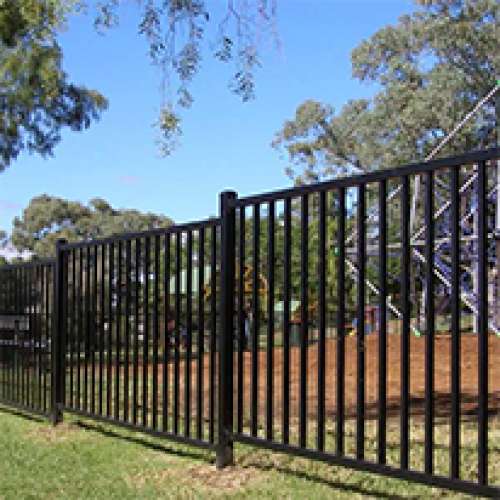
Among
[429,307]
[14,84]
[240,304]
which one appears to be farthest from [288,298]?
[14,84]

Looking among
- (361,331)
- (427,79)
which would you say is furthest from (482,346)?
(427,79)

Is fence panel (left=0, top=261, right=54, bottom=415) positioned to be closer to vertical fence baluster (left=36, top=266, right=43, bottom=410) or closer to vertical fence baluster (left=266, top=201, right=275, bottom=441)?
vertical fence baluster (left=36, top=266, right=43, bottom=410)

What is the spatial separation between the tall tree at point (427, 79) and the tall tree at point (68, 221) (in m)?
27.3

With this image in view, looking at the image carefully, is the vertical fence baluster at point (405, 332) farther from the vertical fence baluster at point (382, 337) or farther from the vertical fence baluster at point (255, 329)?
the vertical fence baluster at point (255, 329)

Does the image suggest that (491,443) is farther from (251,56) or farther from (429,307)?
(251,56)

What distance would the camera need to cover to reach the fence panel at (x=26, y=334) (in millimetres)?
7656

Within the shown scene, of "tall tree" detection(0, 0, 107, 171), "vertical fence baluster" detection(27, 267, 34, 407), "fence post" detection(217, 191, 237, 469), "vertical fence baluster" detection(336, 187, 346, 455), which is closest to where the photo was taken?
"vertical fence baluster" detection(336, 187, 346, 455)

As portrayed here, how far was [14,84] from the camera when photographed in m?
16.7

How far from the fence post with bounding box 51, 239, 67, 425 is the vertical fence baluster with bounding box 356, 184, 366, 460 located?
409 centimetres

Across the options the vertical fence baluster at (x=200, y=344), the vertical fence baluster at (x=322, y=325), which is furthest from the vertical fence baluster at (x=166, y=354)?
the vertical fence baluster at (x=322, y=325)

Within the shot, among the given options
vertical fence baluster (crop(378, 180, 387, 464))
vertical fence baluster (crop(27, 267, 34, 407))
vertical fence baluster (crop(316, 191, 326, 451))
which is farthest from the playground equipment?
vertical fence baluster (crop(378, 180, 387, 464))

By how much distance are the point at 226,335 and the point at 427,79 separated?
2046 centimetres

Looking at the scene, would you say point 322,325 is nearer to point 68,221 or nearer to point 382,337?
point 382,337

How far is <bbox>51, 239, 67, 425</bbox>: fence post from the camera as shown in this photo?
7242mm
